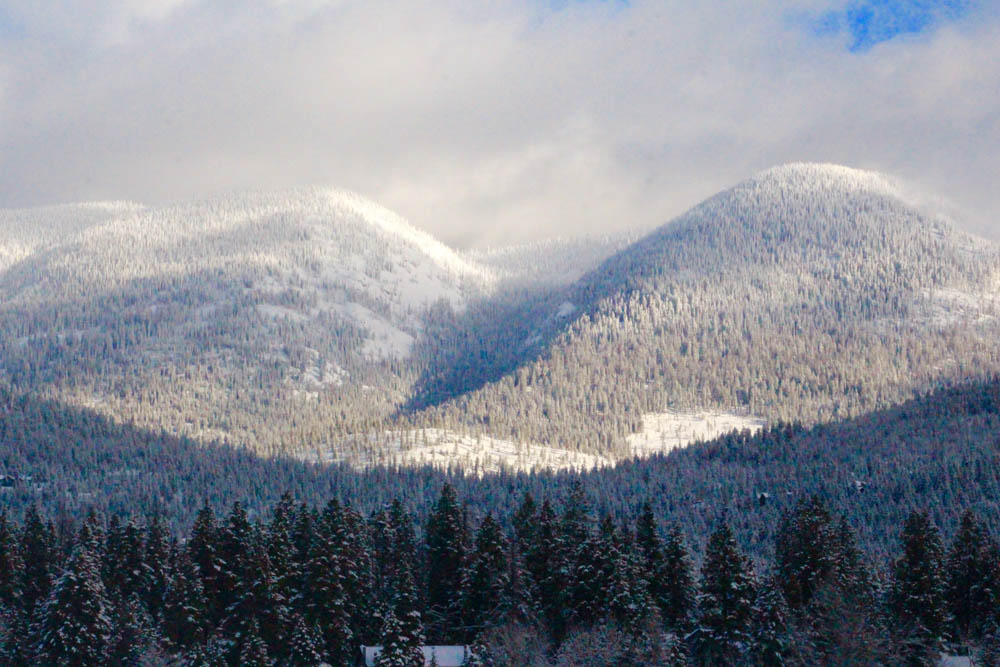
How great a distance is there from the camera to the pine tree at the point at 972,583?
3725 inches

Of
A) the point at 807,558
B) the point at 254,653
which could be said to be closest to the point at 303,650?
the point at 254,653

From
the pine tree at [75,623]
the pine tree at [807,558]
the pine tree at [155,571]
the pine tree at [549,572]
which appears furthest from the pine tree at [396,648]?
the pine tree at [807,558]

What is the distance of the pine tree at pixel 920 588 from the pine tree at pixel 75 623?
2498 inches

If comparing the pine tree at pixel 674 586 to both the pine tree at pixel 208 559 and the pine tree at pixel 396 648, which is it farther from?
the pine tree at pixel 208 559

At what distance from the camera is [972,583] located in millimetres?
96812

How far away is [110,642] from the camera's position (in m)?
93.4

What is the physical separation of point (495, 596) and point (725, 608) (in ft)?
76.9

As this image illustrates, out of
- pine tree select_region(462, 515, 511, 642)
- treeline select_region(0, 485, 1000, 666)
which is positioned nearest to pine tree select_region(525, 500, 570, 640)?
treeline select_region(0, 485, 1000, 666)

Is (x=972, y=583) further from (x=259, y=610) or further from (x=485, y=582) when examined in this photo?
(x=259, y=610)

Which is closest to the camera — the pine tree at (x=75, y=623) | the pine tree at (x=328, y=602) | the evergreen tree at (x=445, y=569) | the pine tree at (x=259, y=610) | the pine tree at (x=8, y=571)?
the pine tree at (x=75, y=623)

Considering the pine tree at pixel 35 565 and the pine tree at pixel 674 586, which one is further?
the pine tree at pixel 35 565

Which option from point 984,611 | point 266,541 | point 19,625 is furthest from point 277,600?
point 984,611

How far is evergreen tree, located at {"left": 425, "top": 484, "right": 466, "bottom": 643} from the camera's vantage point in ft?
352

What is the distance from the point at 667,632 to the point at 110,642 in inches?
1790
